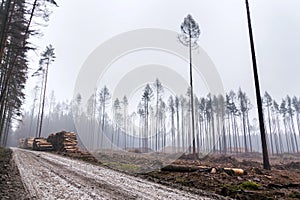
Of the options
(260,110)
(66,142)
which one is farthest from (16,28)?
(260,110)

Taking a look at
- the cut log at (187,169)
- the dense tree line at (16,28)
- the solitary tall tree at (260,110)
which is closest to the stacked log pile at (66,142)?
the dense tree line at (16,28)

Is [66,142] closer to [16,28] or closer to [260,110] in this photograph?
[16,28]

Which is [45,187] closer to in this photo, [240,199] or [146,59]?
[240,199]

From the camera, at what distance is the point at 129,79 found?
21.6 m

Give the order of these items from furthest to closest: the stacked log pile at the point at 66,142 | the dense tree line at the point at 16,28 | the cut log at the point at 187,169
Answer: the stacked log pile at the point at 66,142 → the dense tree line at the point at 16,28 → the cut log at the point at 187,169

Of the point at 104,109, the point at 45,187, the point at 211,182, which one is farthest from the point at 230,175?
the point at 104,109

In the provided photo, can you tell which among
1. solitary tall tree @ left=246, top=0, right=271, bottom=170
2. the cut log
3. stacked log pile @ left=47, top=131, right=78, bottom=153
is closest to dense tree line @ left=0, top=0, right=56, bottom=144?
stacked log pile @ left=47, top=131, right=78, bottom=153

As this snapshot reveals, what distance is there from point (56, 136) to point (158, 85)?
68.7 feet

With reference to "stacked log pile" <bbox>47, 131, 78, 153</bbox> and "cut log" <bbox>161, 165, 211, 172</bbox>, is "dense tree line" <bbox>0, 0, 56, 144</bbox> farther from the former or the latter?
"cut log" <bbox>161, 165, 211, 172</bbox>

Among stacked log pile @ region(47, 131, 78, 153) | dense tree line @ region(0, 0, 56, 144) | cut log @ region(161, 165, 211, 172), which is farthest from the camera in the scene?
stacked log pile @ region(47, 131, 78, 153)

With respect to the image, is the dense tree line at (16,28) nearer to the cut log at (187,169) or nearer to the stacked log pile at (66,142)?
the stacked log pile at (66,142)

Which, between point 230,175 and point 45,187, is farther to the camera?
point 230,175

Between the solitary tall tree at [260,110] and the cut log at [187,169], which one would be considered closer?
the cut log at [187,169]

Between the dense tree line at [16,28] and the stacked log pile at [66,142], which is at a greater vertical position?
the dense tree line at [16,28]
